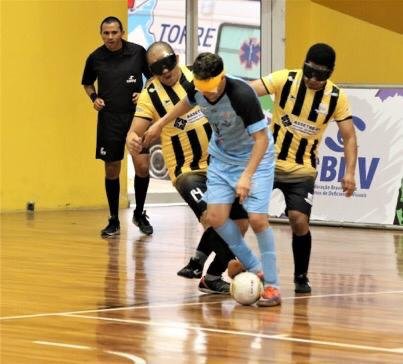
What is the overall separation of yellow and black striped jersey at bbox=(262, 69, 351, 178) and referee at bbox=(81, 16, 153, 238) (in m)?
3.97

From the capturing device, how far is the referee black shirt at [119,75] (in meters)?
13.0

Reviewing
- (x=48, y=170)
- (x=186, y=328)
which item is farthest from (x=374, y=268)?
(x=48, y=170)

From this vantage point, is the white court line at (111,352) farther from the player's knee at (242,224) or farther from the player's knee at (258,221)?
the player's knee at (242,224)

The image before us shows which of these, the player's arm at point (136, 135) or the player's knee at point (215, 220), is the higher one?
the player's arm at point (136, 135)


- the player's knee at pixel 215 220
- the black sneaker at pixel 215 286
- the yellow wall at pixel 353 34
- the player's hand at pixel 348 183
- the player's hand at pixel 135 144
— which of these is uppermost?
the yellow wall at pixel 353 34

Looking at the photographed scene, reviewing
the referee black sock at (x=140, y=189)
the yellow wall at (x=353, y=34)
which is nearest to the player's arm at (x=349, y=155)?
the referee black sock at (x=140, y=189)

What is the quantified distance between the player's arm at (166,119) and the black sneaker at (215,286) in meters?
1.11

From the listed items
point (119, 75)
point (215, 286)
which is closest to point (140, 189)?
point (119, 75)

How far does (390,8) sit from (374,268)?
317 inches

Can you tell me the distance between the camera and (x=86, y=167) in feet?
52.2

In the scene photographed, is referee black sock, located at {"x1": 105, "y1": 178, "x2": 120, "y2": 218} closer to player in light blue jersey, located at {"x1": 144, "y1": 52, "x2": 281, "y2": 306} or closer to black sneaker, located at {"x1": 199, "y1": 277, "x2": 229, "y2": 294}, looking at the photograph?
black sneaker, located at {"x1": 199, "y1": 277, "x2": 229, "y2": 294}

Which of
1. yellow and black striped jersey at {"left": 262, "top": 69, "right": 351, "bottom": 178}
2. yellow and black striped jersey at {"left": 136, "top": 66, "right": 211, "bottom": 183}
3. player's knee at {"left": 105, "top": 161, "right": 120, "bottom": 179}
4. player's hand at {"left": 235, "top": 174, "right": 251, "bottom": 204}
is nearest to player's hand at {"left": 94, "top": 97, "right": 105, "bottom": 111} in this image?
player's knee at {"left": 105, "top": 161, "right": 120, "bottom": 179}

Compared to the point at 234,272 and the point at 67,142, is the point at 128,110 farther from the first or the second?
the point at 234,272

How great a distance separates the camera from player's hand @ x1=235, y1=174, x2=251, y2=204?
7.79m
